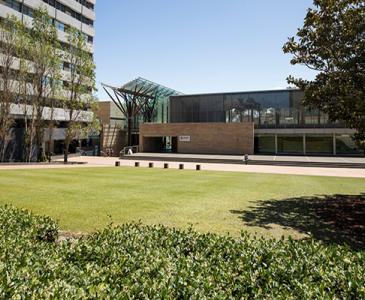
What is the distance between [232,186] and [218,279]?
15327 millimetres

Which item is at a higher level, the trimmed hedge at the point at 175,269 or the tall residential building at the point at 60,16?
the tall residential building at the point at 60,16

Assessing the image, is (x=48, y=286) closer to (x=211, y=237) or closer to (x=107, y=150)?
(x=211, y=237)

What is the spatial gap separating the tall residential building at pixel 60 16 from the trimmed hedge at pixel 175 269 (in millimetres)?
37779

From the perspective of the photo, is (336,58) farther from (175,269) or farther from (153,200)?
(175,269)

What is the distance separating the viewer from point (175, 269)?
4.69 metres

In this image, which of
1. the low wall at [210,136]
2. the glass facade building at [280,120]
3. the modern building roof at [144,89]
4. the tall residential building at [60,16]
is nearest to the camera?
the tall residential building at [60,16]

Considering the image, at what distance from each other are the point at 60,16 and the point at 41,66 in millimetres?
20010

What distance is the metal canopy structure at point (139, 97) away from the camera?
61.0 m

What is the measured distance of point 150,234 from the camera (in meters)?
6.71

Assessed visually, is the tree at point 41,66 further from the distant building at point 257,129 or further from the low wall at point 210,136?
the low wall at point 210,136

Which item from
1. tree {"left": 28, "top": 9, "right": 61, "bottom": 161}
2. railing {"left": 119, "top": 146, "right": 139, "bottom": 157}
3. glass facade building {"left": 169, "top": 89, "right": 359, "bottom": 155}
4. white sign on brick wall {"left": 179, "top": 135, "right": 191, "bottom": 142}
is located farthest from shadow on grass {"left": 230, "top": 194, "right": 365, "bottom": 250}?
railing {"left": 119, "top": 146, "right": 139, "bottom": 157}

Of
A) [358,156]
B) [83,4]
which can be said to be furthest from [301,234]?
[83,4]

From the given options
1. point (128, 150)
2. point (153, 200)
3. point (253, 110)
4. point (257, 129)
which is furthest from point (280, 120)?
point (153, 200)

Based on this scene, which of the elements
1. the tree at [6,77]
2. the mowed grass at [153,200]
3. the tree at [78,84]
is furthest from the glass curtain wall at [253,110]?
the mowed grass at [153,200]
